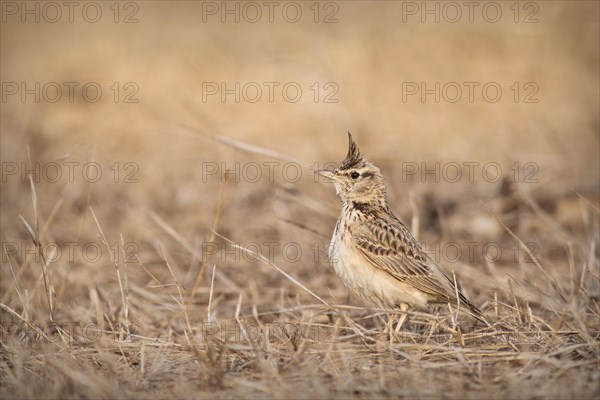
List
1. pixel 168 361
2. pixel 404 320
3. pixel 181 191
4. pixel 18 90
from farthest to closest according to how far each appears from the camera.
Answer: pixel 18 90 < pixel 181 191 < pixel 404 320 < pixel 168 361

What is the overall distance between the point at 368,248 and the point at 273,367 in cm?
162

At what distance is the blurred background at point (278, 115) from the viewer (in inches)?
346

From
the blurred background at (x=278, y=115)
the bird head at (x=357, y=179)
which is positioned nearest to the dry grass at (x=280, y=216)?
the blurred background at (x=278, y=115)

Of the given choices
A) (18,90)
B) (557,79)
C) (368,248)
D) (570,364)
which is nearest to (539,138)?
(557,79)

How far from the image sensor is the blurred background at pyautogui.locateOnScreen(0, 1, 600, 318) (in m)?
8.79

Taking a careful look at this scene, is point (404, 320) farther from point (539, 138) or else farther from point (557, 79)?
point (557, 79)

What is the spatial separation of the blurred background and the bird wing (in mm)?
1551

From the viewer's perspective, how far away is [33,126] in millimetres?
10797

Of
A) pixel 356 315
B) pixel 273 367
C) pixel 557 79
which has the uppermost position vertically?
pixel 557 79

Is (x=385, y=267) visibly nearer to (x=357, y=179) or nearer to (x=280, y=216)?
(x=357, y=179)

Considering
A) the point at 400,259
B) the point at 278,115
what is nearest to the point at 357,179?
the point at 400,259

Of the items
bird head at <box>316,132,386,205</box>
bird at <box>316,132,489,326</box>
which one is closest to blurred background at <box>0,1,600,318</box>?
bird head at <box>316,132,386,205</box>

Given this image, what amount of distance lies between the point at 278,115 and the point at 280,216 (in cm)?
427

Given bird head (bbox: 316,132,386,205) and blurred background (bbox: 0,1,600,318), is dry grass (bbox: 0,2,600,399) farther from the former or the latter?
bird head (bbox: 316,132,386,205)
